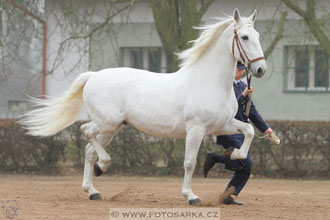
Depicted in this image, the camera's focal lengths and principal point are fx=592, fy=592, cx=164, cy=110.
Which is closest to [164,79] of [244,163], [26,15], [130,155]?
[244,163]

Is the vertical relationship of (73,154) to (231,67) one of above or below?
below

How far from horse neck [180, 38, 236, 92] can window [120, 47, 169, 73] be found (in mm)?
11528

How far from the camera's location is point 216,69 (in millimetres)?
7168

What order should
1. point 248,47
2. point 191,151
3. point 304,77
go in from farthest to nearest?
point 304,77, point 191,151, point 248,47

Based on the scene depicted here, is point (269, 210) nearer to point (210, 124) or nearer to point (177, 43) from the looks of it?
point (210, 124)

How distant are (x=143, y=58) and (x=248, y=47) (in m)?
12.5

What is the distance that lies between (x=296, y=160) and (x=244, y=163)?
471 centimetres

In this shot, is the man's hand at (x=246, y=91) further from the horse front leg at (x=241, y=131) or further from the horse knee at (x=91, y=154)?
the horse knee at (x=91, y=154)

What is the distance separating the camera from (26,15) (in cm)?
1282

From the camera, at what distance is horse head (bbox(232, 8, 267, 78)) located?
663 centimetres

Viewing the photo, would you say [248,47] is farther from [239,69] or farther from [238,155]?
[238,155]

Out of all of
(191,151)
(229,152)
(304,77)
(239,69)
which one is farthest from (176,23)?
(304,77)

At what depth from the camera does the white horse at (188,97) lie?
6.96 m

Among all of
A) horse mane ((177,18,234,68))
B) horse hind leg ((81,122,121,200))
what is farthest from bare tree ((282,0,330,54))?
horse hind leg ((81,122,121,200))
